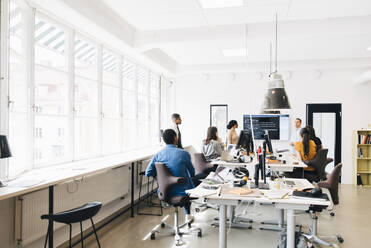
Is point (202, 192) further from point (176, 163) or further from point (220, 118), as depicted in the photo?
point (220, 118)

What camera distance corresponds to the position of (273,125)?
7.49 metres

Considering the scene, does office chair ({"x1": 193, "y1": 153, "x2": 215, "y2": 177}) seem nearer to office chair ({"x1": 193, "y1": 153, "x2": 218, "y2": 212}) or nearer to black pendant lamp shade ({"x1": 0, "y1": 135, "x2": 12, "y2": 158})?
office chair ({"x1": 193, "y1": 153, "x2": 218, "y2": 212})

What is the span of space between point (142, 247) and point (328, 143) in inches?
230

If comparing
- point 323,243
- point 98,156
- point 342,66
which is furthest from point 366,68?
point 98,156

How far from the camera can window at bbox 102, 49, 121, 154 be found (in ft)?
15.8

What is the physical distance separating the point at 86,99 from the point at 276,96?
9.11ft

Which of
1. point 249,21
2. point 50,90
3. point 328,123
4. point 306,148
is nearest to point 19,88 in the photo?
point 50,90

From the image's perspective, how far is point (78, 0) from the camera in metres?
3.36

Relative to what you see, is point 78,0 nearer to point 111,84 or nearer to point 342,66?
point 111,84

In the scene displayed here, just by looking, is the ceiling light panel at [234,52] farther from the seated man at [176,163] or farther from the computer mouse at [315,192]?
the computer mouse at [315,192]

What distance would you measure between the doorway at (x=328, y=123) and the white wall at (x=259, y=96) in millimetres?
114

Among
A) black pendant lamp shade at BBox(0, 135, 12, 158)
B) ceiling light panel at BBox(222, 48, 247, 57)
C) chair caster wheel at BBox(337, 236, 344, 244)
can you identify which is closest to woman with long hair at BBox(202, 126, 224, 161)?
ceiling light panel at BBox(222, 48, 247, 57)

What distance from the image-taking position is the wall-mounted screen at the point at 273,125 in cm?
739

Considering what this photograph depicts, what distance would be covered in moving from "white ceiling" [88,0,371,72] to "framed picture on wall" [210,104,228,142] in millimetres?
2567
